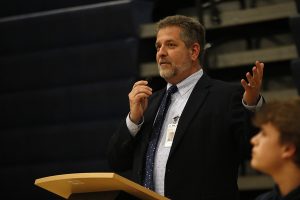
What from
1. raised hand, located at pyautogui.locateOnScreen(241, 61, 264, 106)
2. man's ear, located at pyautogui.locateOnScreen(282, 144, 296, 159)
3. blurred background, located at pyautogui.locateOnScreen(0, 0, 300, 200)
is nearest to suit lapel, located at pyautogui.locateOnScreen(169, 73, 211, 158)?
raised hand, located at pyautogui.locateOnScreen(241, 61, 264, 106)

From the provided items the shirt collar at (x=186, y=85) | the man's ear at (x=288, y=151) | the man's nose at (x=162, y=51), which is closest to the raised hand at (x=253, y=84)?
the shirt collar at (x=186, y=85)

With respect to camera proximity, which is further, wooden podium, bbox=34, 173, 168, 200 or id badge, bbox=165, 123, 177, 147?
id badge, bbox=165, 123, 177, 147

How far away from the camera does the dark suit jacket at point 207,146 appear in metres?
2.45

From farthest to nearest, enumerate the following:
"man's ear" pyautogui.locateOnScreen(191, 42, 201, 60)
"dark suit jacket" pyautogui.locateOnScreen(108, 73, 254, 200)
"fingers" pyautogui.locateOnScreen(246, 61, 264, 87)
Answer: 1. "man's ear" pyautogui.locateOnScreen(191, 42, 201, 60)
2. "dark suit jacket" pyautogui.locateOnScreen(108, 73, 254, 200)
3. "fingers" pyautogui.locateOnScreen(246, 61, 264, 87)

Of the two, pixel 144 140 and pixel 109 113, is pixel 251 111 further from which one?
pixel 109 113

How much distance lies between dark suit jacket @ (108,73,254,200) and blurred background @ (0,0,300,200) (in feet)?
5.52

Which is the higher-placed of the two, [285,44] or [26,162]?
[285,44]

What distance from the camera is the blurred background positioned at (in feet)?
14.3

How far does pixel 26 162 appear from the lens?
4785 mm

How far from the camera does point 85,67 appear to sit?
471 centimetres

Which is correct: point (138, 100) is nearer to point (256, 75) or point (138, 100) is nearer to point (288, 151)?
point (256, 75)

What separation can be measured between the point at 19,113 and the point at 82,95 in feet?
1.73

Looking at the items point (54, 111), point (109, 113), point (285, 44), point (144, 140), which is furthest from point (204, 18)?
point (144, 140)

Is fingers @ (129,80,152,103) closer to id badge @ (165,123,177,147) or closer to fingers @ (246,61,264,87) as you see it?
id badge @ (165,123,177,147)
